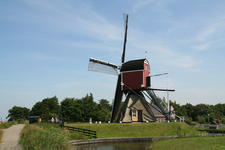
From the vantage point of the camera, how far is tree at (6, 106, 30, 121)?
88000mm

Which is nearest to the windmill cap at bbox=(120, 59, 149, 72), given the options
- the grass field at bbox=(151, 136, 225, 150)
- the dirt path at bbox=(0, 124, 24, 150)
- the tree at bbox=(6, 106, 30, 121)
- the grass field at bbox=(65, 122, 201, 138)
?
the grass field at bbox=(65, 122, 201, 138)

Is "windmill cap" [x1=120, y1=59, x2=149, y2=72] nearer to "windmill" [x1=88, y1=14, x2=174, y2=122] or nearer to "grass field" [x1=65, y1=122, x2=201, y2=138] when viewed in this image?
"windmill" [x1=88, y1=14, x2=174, y2=122]

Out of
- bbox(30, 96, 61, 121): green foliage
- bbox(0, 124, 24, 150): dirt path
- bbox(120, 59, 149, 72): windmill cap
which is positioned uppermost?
bbox(120, 59, 149, 72): windmill cap


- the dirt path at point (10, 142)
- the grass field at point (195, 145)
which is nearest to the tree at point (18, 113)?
the dirt path at point (10, 142)

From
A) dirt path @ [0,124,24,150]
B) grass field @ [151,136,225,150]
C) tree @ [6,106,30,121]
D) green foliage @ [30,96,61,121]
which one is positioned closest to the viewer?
dirt path @ [0,124,24,150]

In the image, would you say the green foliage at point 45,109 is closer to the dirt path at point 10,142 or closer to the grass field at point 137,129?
the grass field at point 137,129

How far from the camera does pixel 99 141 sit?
990 inches

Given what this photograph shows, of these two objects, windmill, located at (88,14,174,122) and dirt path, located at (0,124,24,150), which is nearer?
dirt path, located at (0,124,24,150)

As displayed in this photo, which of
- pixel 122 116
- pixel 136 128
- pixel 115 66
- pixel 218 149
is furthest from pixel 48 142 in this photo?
pixel 115 66

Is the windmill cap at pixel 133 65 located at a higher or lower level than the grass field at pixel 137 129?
higher

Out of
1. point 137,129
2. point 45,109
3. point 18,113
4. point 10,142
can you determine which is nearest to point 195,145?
point 10,142

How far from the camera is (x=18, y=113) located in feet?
291

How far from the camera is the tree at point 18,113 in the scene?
8800 centimetres

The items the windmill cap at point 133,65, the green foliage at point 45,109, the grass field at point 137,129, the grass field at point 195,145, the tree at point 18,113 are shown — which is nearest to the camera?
the grass field at point 195,145
